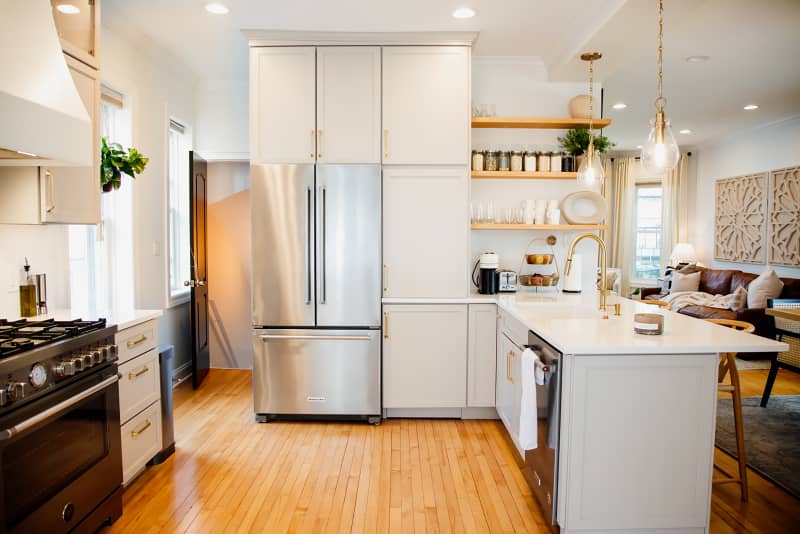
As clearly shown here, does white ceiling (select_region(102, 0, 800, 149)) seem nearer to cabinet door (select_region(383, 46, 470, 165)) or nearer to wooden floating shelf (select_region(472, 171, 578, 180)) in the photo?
cabinet door (select_region(383, 46, 470, 165))

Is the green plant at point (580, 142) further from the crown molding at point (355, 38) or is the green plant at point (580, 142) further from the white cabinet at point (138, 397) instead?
the white cabinet at point (138, 397)

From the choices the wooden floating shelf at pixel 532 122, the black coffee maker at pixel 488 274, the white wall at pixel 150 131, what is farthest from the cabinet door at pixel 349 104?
the white wall at pixel 150 131

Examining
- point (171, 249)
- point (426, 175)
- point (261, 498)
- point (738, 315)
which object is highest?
point (426, 175)

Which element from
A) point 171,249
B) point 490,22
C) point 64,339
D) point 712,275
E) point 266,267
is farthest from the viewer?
point 712,275

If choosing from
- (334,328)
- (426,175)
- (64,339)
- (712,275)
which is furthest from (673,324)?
(712,275)

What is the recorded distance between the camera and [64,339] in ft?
6.42

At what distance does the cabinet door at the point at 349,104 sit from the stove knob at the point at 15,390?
2258mm

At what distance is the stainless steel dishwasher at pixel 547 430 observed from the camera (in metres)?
2.15

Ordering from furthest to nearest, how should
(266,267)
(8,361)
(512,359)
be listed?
(266,267) < (512,359) < (8,361)

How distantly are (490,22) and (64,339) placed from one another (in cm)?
294

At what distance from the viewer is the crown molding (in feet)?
11.3

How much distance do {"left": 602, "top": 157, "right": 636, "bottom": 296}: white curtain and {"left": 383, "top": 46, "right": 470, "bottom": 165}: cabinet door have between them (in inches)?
245

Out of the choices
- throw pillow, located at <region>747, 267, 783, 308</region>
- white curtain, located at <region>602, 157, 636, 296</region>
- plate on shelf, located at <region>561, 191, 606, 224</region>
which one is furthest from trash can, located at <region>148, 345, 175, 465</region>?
white curtain, located at <region>602, 157, 636, 296</region>

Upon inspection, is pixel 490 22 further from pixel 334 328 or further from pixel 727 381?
pixel 727 381
